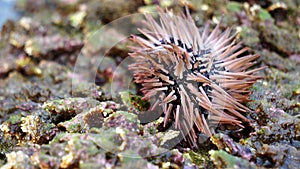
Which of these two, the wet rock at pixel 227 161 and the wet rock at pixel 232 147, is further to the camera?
the wet rock at pixel 232 147

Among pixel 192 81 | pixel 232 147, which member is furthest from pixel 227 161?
pixel 192 81

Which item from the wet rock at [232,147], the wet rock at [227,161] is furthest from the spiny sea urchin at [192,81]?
the wet rock at [227,161]

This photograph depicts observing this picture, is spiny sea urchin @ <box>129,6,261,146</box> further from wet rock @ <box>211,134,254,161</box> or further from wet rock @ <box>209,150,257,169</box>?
wet rock @ <box>209,150,257,169</box>

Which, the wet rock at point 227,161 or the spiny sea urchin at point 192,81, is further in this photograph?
the spiny sea urchin at point 192,81

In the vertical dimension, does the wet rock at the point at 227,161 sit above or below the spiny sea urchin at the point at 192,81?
below

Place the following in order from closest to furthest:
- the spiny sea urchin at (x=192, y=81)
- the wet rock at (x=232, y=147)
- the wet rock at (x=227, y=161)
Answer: the wet rock at (x=227, y=161) < the wet rock at (x=232, y=147) < the spiny sea urchin at (x=192, y=81)

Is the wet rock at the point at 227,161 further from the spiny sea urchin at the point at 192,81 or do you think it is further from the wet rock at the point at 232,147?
the spiny sea urchin at the point at 192,81

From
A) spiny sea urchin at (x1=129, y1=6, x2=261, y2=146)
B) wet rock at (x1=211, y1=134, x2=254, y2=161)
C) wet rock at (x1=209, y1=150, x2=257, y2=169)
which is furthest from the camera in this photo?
spiny sea urchin at (x1=129, y1=6, x2=261, y2=146)

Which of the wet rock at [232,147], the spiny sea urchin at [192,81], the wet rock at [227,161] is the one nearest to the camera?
the wet rock at [227,161]

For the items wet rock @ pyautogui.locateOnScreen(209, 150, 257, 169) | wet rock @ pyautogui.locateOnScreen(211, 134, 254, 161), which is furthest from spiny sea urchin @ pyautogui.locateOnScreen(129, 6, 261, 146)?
wet rock @ pyautogui.locateOnScreen(209, 150, 257, 169)
